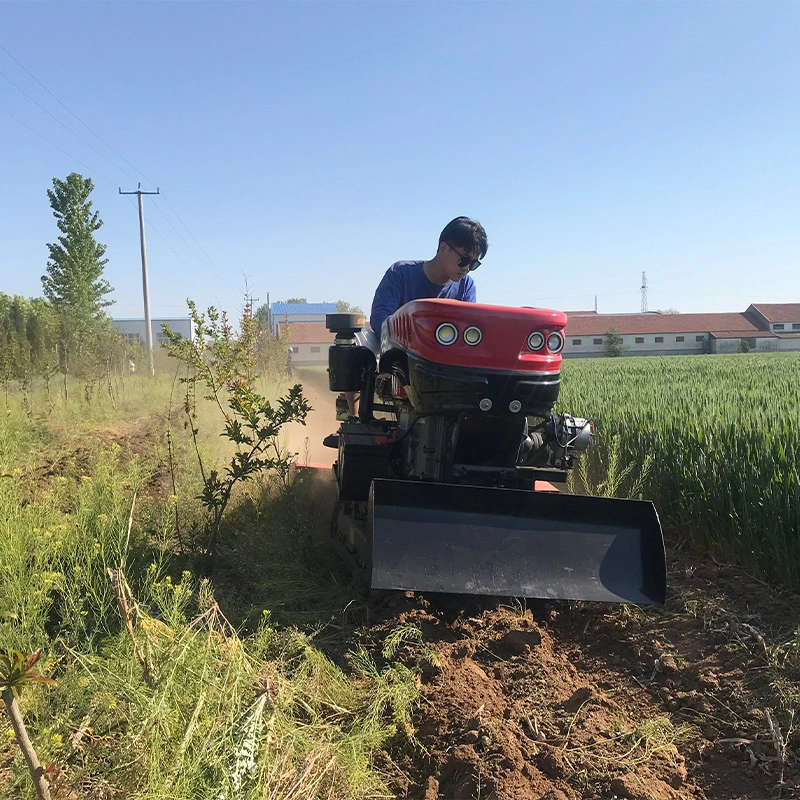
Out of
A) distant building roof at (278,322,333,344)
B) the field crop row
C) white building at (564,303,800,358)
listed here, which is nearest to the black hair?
the field crop row

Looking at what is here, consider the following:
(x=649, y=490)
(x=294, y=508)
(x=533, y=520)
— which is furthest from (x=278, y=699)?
(x=649, y=490)

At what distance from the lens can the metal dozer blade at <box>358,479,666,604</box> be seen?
3133mm

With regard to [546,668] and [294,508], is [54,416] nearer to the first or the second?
[294,508]

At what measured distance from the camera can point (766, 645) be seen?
316 cm

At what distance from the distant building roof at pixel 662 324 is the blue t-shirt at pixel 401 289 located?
200 ft

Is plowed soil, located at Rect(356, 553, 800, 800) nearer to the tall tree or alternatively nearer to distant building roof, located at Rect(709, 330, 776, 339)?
the tall tree

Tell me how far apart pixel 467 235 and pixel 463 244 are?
0.07 m

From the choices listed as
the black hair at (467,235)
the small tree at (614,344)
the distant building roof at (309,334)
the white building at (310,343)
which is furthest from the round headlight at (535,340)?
the small tree at (614,344)

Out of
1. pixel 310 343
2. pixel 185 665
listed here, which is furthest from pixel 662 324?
pixel 185 665

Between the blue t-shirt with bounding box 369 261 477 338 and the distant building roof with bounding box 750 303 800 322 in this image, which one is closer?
the blue t-shirt with bounding box 369 261 477 338

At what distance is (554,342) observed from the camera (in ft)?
11.1

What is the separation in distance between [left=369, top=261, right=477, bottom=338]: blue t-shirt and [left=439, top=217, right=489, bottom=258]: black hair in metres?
0.50

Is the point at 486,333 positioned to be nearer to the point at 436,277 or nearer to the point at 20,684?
the point at 436,277

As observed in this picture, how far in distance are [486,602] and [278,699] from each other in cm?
149
